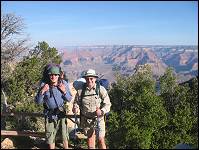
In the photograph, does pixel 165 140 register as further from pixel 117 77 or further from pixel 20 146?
pixel 20 146

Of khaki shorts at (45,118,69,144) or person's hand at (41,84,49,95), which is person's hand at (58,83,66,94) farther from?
khaki shorts at (45,118,69,144)

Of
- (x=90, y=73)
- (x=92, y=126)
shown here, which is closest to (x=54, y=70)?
(x=90, y=73)

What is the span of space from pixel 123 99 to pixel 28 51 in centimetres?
909

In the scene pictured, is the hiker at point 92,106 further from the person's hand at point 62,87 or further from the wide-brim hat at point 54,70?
the wide-brim hat at point 54,70

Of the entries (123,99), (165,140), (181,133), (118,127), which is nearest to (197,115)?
(181,133)

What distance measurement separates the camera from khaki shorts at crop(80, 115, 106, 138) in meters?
8.09

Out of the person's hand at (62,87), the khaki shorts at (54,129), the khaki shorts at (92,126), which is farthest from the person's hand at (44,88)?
the khaki shorts at (92,126)

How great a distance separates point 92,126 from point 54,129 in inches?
35.6

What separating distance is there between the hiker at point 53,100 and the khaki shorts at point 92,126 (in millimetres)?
541

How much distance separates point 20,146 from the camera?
10258 mm

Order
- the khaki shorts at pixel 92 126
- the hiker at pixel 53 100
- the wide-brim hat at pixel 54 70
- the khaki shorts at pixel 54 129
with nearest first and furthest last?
the wide-brim hat at pixel 54 70
the hiker at pixel 53 100
the khaki shorts at pixel 54 129
the khaki shorts at pixel 92 126

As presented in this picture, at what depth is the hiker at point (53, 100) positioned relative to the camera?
25.7 feet

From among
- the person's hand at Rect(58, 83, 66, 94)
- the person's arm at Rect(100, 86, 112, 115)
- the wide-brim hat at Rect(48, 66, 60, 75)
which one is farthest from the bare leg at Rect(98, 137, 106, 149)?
the wide-brim hat at Rect(48, 66, 60, 75)

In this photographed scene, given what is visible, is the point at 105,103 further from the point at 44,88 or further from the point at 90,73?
the point at 44,88
